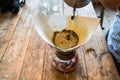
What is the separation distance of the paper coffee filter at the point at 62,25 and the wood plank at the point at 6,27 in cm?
28

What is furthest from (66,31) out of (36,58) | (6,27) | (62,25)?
Answer: (6,27)

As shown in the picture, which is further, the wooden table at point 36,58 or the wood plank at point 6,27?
the wood plank at point 6,27

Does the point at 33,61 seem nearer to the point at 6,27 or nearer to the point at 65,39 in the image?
the point at 65,39

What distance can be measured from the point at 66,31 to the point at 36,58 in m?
0.21

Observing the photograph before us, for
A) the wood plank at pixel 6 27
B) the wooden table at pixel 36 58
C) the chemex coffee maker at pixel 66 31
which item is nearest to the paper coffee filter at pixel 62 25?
the chemex coffee maker at pixel 66 31

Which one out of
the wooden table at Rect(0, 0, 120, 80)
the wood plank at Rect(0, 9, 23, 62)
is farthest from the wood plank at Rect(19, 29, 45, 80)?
the wood plank at Rect(0, 9, 23, 62)

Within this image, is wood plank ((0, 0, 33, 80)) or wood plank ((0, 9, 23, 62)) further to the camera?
wood plank ((0, 9, 23, 62))

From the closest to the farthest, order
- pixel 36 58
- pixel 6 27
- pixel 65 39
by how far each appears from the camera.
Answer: pixel 65 39
pixel 36 58
pixel 6 27

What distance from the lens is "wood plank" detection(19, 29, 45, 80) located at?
2.72 feet

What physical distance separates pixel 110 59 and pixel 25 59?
42 centimetres

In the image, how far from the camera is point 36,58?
93 cm

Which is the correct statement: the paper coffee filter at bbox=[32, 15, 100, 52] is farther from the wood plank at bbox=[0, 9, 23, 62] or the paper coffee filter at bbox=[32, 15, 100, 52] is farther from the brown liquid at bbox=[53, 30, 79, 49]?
the wood plank at bbox=[0, 9, 23, 62]

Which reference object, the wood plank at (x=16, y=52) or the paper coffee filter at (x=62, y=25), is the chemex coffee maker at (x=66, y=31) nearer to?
the paper coffee filter at (x=62, y=25)

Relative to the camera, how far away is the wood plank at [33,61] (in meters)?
0.83
